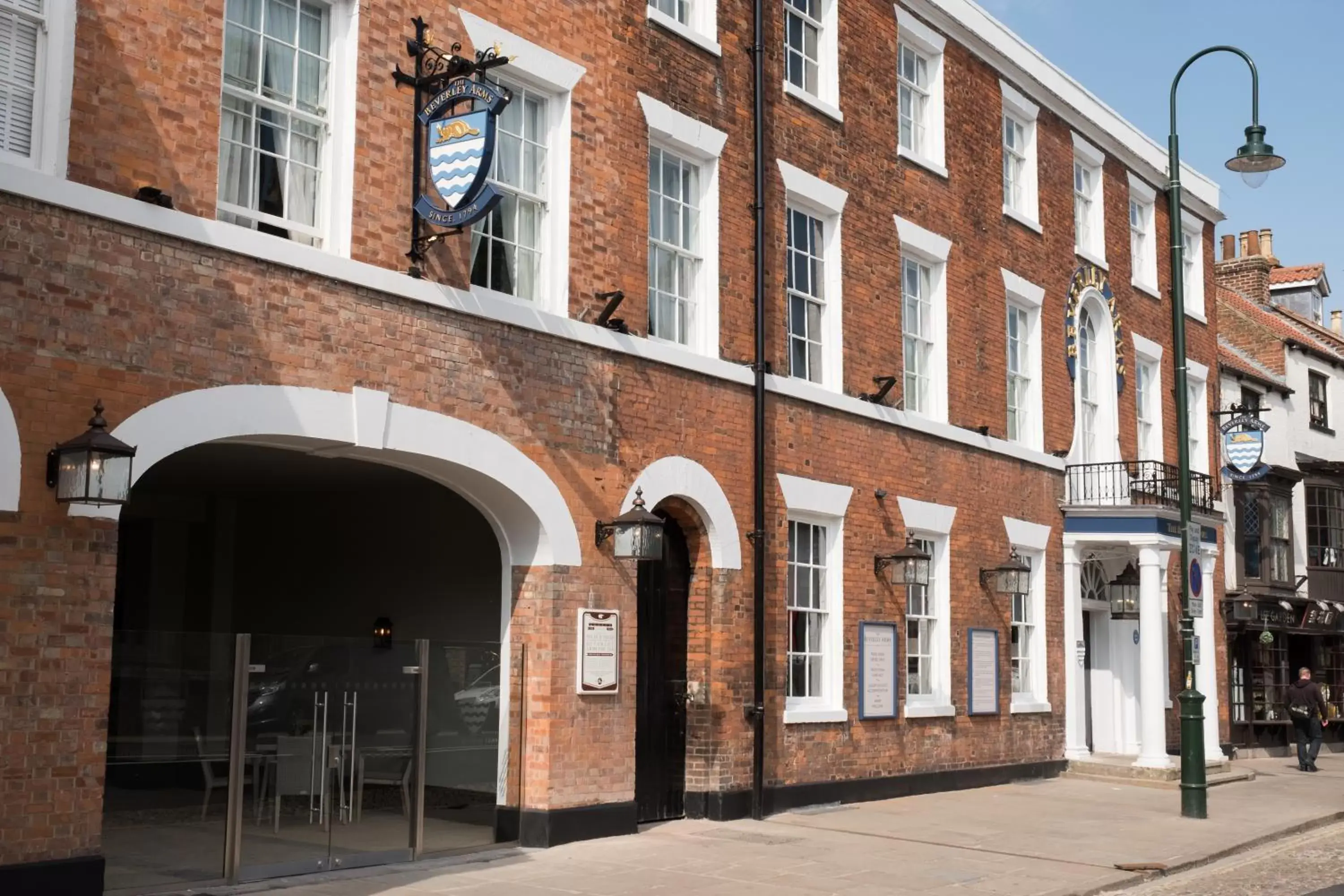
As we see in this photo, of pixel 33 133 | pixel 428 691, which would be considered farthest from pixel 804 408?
pixel 33 133

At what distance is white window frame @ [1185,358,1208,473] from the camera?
2561 cm

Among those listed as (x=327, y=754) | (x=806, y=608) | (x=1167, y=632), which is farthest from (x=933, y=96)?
(x=327, y=754)

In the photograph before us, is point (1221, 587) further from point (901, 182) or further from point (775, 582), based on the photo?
point (775, 582)

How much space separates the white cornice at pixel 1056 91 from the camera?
1900 cm

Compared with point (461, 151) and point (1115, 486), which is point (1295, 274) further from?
point (461, 151)

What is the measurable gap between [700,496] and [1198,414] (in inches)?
591

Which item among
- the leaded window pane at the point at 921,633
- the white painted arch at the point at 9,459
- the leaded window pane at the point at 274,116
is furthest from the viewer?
the leaded window pane at the point at 921,633

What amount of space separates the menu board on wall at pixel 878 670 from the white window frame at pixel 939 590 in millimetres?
700

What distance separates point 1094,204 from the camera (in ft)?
74.7

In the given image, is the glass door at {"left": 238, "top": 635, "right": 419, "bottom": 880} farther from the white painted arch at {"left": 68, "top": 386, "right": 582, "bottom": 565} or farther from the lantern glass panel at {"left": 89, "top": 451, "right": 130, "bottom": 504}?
the lantern glass panel at {"left": 89, "top": 451, "right": 130, "bottom": 504}

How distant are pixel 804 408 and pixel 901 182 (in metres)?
3.73

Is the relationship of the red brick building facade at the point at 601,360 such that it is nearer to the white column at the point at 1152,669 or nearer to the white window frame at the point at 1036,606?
the white window frame at the point at 1036,606

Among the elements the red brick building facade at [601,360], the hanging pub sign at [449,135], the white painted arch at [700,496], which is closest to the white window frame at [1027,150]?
the red brick building facade at [601,360]

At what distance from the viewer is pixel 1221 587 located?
26.1 meters
